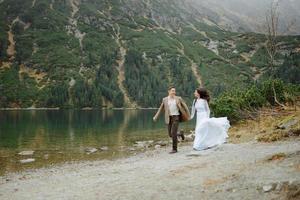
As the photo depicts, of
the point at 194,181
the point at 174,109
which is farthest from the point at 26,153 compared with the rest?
the point at 194,181

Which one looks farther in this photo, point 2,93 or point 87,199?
point 2,93

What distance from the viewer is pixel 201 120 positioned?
2125 centimetres

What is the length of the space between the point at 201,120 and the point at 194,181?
29.4 ft

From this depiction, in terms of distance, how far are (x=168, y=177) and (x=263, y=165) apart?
9.92ft

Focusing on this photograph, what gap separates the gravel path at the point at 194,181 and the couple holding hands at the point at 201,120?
7.84 ft

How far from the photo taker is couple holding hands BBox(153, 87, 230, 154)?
2047 centimetres

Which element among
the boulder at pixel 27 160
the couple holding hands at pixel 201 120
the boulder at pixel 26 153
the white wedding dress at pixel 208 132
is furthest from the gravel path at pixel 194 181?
the boulder at pixel 26 153

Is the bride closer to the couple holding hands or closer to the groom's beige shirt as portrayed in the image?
the couple holding hands

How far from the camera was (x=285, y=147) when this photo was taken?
16.5m

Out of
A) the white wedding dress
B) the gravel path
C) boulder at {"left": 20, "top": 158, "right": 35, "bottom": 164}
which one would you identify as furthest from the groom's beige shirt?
boulder at {"left": 20, "top": 158, "right": 35, "bottom": 164}

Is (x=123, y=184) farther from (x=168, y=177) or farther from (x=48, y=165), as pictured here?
(x=48, y=165)

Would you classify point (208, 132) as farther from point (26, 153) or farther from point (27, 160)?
point (26, 153)

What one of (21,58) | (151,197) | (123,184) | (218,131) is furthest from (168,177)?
(21,58)

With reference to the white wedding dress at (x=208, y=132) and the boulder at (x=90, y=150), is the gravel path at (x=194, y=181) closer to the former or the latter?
the white wedding dress at (x=208, y=132)
